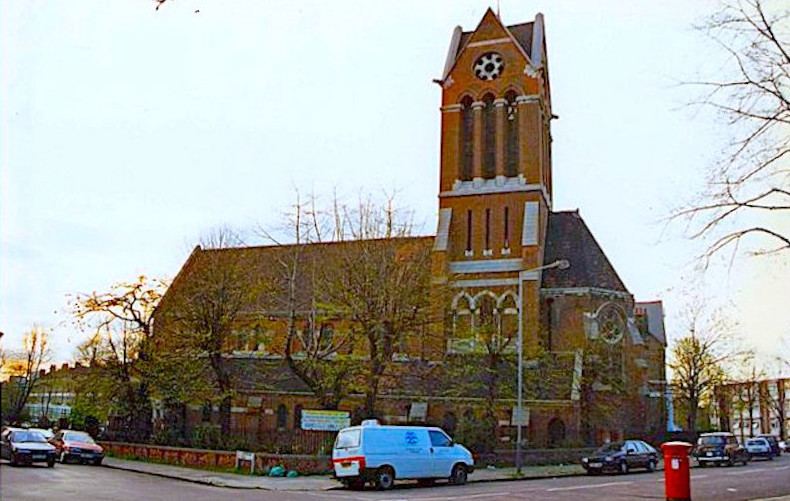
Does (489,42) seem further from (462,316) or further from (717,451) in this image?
(717,451)

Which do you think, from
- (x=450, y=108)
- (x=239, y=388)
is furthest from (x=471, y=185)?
(x=239, y=388)

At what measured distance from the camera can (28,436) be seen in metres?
29.5

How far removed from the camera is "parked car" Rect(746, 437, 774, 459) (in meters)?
48.9

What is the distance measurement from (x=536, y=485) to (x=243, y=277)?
20130 mm

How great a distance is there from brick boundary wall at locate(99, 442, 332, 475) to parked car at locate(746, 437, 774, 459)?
29.2 metres

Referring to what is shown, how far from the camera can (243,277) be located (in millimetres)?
42094

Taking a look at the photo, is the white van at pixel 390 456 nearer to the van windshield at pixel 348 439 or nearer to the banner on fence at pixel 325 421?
the van windshield at pixel 348 439

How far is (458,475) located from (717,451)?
59.8 feet

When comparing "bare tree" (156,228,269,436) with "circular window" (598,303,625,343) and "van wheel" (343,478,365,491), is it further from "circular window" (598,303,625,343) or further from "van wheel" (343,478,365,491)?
"circular window" (598,303,625,343)

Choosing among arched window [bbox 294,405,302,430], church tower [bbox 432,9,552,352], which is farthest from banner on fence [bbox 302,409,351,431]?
arched window [bbox 294,405,302,430]

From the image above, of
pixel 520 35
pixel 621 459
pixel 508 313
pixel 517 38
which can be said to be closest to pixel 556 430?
pixel 508 313

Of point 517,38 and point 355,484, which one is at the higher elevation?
point 517,38

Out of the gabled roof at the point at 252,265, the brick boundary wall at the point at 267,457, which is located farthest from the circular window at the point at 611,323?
the gabled roof at the point at 252,265

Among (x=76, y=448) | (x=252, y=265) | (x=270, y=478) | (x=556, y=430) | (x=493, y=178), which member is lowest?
(x=270, y=478)
